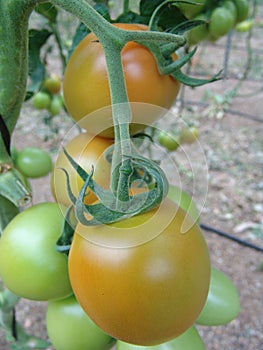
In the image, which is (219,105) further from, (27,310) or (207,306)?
(207,306)

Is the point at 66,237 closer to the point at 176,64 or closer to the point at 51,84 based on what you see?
the point at 176,64

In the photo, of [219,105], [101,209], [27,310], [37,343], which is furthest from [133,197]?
[219,105]

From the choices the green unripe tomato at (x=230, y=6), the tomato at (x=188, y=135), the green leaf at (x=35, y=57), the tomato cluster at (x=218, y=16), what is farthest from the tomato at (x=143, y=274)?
the green unripe tomato at (x=230, y=6)

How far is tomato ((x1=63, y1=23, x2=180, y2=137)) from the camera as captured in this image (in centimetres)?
40

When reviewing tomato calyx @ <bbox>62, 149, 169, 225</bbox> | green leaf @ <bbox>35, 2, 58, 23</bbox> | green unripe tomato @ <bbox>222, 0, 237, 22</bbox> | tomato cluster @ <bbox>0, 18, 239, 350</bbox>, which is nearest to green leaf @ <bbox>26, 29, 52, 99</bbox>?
green leaf @ <bbox>35, 2, 58, 23</bbox>

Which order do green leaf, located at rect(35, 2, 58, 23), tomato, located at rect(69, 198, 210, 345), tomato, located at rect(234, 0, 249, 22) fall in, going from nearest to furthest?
tomato, located at rect(69, 198, 210, 345) → green leaf, located at rect(35, 2, 58, 23) → tomato, located at rect(234, 0, 249, 22)

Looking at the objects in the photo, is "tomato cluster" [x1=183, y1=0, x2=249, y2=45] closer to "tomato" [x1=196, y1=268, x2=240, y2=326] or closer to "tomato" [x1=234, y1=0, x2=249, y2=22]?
"tomato" [x1=234, y1=0, x2=249, y2=22]

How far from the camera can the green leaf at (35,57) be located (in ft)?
1.81

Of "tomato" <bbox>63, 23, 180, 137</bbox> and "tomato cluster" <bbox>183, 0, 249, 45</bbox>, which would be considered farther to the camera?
"tomato cluster" <bbox>183, 0, 249, 45</bbox>

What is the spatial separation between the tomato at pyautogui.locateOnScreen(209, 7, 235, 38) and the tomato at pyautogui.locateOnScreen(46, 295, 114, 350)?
0.58 m

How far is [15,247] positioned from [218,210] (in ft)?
5.72

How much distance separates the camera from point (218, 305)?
458 millimetres

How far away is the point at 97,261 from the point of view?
326 mm

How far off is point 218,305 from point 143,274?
0.58ft
